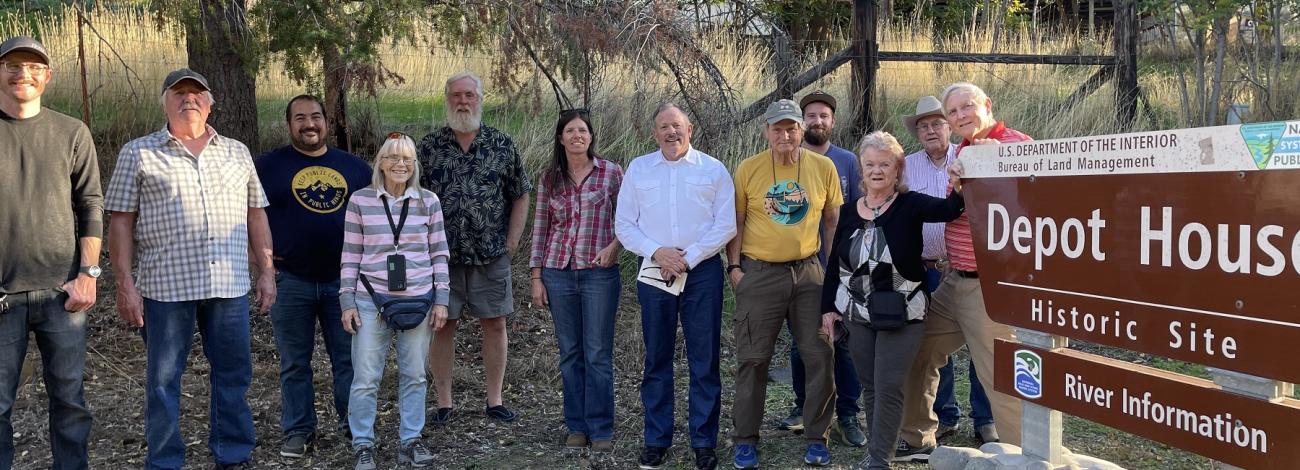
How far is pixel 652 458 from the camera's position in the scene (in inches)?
204

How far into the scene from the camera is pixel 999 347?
375 cm

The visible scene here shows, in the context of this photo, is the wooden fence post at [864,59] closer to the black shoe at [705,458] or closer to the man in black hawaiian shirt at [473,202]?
the man in black hawaiian shirt at [473,202]

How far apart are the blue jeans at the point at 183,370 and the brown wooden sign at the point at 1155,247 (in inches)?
137

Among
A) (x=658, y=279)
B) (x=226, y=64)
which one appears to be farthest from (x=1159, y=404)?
(x=226, y=64)

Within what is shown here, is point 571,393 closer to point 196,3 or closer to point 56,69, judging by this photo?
point 196,3

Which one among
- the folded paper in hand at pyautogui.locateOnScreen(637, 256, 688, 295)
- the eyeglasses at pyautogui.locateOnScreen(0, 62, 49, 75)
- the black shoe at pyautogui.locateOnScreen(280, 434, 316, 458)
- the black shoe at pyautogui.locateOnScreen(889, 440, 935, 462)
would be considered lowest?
the black shoe at pyautogui.locateOnScreen(889, 440, 935, 462)

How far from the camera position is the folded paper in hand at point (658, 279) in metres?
5.05

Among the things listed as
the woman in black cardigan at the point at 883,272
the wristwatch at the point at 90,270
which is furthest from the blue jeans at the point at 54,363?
the woman in black cardigan at the point at 883,272

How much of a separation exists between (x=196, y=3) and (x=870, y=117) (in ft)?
18.5

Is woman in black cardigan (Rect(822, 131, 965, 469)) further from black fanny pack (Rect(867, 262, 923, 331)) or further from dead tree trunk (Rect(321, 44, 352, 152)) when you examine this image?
dead tree trunk (Rect(321, 44, 352, 152))

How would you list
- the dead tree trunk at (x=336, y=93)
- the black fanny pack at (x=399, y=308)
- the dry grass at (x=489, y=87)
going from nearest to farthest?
the black fanny pack at (x=399, y=308) → the dead tree trunk at (x=336, y=93) → the dry grass at (x=489, y=87)

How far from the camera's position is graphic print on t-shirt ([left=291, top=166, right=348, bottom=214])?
17.6 feet

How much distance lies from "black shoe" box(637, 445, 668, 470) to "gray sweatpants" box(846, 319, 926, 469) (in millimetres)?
1100

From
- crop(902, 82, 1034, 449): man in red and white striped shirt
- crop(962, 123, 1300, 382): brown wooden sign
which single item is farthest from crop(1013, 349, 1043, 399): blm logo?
crop(902, 82, 1034, 449): man in red and white striped shirt
